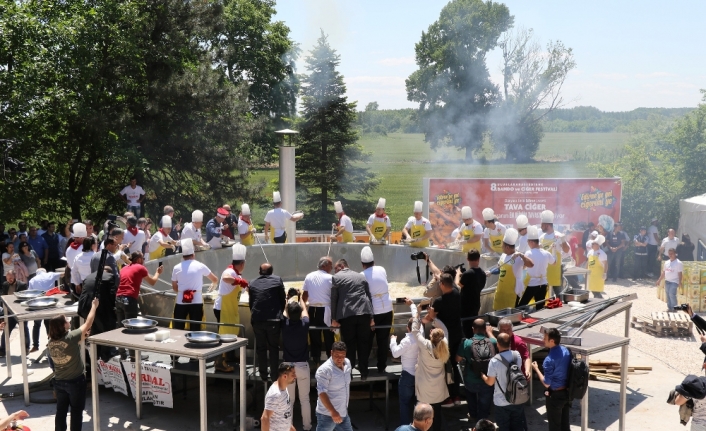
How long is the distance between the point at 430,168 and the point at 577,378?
56194mm

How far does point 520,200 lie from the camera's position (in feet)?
69.1

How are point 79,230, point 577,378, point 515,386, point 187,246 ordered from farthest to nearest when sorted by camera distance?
1. point 79,230
2. point 187,246
3. point 577,378
4. point 515,386

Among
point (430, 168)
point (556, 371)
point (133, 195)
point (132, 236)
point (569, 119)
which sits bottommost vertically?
point (556, 371)

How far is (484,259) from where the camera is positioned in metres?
14.0

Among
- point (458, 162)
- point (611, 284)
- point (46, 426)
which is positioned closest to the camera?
point (46, 426)

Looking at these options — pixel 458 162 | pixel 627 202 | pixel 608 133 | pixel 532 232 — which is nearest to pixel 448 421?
pixel 532 232

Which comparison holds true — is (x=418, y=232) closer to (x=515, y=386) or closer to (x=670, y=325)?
(x=670, y=325)

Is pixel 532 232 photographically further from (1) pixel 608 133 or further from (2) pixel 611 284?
(1) pixel 608 133

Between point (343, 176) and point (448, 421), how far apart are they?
24.0m

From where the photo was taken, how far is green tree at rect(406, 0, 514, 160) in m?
49.6

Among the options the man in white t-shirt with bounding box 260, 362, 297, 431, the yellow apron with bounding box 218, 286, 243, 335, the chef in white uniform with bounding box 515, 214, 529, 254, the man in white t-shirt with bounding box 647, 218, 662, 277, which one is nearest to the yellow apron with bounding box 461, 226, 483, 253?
the chef in white uniform with bounding box 515, 214, 529, 254

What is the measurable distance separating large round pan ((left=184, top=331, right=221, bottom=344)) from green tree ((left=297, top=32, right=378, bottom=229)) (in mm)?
23789

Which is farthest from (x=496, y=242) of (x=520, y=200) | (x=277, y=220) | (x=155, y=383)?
(x=520, y=200)

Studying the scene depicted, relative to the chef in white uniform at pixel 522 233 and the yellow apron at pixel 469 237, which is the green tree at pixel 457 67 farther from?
the chef in white uniform at pixel 522 233
